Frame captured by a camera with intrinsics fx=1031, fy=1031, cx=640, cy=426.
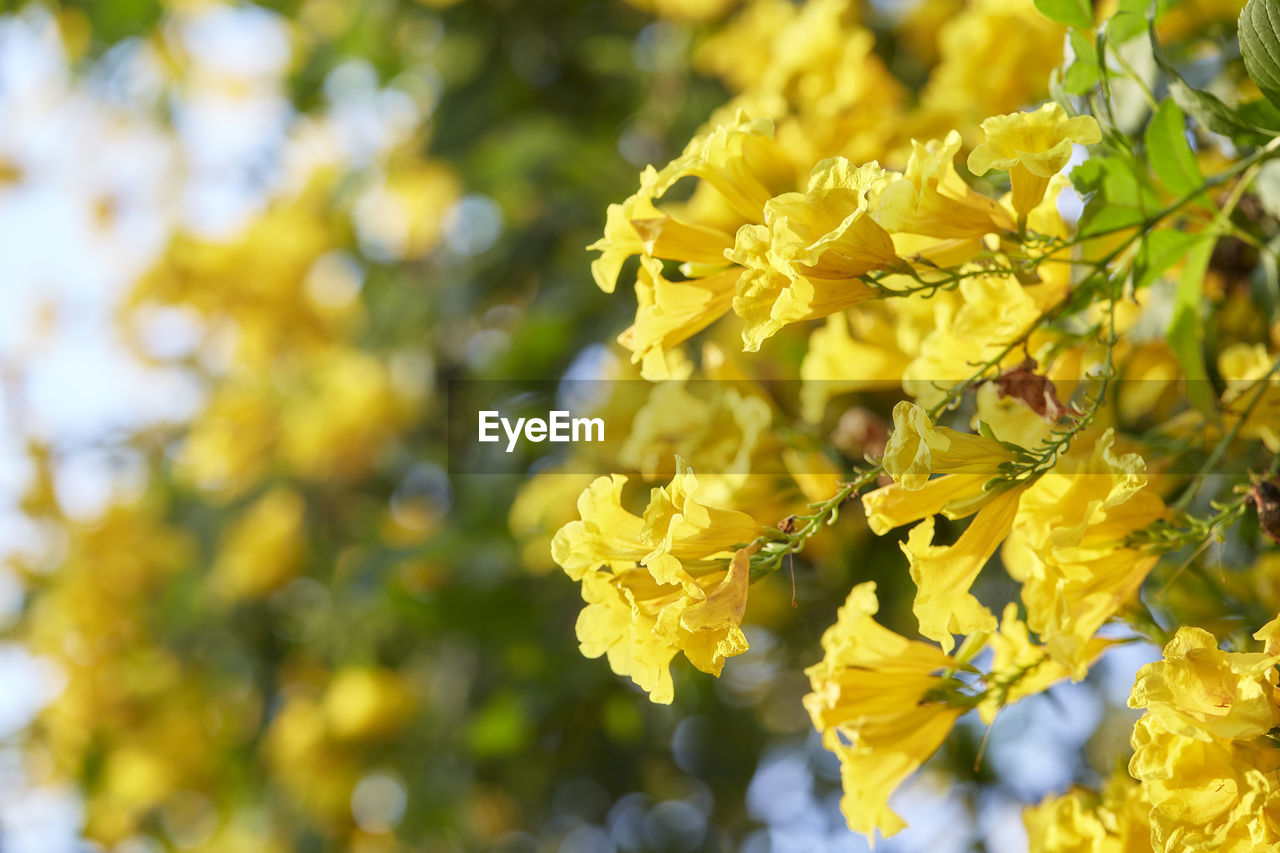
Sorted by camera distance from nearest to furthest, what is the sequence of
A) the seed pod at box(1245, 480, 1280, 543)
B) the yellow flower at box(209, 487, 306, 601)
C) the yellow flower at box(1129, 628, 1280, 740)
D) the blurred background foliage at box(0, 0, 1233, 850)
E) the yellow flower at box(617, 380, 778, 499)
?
the yellow flower at box(1129, 628, 1280, 740) < the seed pod at box(1245, 480, 1280, 543) < the yellow flower at box(617, 380, 778, 499) < the blurred background foliage at box(0, 0, 1233, 850) < the yellow flower at box(209, 487, 306, 601)

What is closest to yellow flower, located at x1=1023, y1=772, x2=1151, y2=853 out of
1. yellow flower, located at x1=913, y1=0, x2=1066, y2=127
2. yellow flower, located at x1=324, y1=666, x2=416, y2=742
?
yellow flower, located at x1=913, y1=0, x2=1066, y2=127

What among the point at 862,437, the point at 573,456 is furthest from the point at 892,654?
the point at 573,456

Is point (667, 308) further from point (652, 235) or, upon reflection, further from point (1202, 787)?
point (1202, 787)

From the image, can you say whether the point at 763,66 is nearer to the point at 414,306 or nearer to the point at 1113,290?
the point at 1113,290

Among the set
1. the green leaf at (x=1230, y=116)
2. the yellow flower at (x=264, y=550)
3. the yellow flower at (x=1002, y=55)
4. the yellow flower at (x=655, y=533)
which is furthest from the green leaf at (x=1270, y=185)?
the yellow flower at (x=264, y=550)

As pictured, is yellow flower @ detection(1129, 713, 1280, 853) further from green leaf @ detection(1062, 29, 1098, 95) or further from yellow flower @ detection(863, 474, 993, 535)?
green leaf @ detection(1062, 29, 1098, 95)

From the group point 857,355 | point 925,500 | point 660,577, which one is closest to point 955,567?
point 925,500
